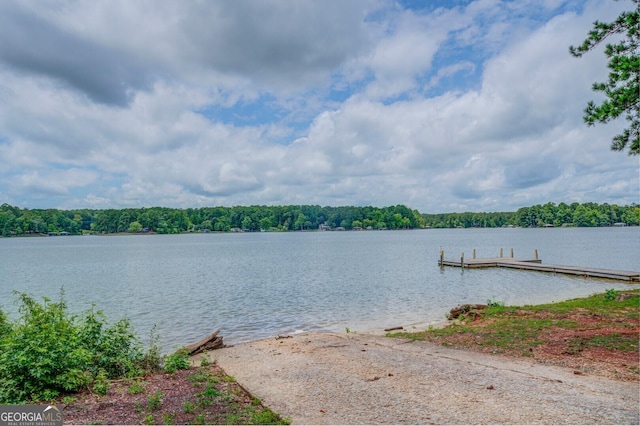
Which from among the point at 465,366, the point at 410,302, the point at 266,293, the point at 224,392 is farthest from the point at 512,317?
the point at 266,293

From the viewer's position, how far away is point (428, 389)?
7094 mm

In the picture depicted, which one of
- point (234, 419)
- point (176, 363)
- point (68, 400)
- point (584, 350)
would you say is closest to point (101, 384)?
point (68, 400)

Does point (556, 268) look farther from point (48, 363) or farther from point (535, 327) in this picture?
point (48, 363)

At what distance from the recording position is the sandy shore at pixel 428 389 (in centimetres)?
583

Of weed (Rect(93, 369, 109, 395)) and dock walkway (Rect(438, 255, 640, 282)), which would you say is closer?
weed (Rect(93, 369, 109, 395))

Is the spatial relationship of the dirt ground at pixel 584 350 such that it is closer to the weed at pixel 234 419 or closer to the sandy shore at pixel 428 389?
the sandy shore at pixel 428 389

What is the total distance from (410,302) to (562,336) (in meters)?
12.3

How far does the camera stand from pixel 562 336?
10820 millimetres

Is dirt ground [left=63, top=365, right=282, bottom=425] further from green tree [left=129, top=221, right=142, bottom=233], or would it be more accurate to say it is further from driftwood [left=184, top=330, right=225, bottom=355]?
green tree [left=129, top=221, right=142, bottom=233]

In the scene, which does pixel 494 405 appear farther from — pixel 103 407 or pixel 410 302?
pixel 410 302

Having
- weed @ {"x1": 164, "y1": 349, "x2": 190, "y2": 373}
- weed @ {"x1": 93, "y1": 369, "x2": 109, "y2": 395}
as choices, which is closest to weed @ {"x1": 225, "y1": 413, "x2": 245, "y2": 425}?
weed @ {"x1": 93, "y1": 369, "x2": 109, "y2": 395}

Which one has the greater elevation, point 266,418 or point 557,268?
point 266,418

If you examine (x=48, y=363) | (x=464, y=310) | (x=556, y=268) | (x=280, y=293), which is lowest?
(x=280, y=293)

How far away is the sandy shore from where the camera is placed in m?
5.83
